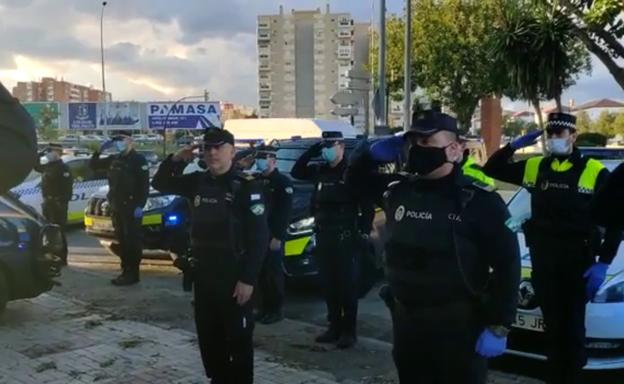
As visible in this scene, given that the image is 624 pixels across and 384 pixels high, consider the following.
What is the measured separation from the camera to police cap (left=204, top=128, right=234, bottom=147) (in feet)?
13.8

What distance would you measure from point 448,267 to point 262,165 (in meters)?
4.03

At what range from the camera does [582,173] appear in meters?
4.66

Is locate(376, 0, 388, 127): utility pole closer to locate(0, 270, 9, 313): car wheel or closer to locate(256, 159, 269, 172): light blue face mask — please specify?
locate(256, 159, 269, 172): light blue face mask

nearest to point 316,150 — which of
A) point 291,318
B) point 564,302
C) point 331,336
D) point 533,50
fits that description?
point 331,336

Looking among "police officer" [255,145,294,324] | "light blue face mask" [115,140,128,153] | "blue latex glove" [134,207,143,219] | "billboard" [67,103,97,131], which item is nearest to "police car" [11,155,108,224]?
"light blue face mask" [115,140,128,153]

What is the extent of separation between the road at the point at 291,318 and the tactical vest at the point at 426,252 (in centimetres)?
205

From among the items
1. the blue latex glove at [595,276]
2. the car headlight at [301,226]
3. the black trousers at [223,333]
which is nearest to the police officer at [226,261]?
the black trousers at [223,333]

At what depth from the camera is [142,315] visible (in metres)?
6.84

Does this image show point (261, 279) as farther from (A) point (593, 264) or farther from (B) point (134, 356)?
(A) point (593, 264)

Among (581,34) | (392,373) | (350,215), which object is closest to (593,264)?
(392,373)

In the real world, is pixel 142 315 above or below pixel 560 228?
below

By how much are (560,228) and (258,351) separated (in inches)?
102

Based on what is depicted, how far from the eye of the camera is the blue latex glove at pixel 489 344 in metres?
2.97

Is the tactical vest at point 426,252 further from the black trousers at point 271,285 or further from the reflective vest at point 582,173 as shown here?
the black trousers at point 271,285
